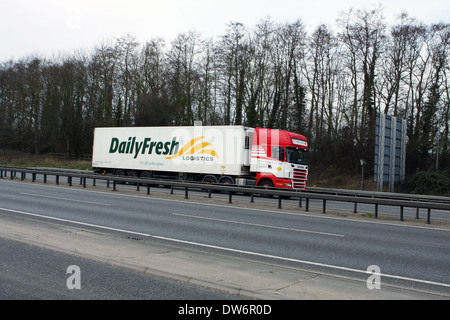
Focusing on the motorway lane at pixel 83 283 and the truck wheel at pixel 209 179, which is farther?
the truck wheel at pixel 209 179

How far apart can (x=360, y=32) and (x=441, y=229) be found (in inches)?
1221

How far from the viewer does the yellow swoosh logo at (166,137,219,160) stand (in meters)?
26.8

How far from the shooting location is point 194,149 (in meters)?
27.5

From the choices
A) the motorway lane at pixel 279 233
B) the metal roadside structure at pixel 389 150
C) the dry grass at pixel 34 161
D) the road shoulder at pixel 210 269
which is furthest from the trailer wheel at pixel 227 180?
the dry grass at pixel 34 161

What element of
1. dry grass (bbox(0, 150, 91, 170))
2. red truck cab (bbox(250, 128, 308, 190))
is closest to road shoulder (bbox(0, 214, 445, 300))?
red truck cab (bbox(250, 128, 308, 190))

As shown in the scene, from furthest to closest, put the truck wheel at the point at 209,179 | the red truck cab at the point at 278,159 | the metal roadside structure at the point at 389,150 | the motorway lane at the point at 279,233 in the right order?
the metal roadside structure at the point at 389,150
the truck wheel at the point at 209,179
the red truck cab at the point at 278,159
the motorway lane at the point at 279,233

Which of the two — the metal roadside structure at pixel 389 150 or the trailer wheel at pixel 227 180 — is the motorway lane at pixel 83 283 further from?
the metal roadside structure at pixel 389 150

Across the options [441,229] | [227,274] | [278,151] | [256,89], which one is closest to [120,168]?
[278,151]

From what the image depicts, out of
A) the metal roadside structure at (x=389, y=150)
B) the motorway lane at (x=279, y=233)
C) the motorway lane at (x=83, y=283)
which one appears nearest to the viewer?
the motorway lane at (x=83, y=283)

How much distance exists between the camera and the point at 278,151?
80.2 feet

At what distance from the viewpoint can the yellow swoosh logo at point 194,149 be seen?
87.8ft

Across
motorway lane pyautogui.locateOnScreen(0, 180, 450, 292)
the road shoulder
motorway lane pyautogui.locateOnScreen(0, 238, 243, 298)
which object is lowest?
motorway lane pyautogui.locateOnScreen(0, 180, 450, 292)

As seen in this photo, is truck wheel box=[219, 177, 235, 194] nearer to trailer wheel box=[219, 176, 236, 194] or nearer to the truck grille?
trailer wheel box=[219, 176, 236, 194]
